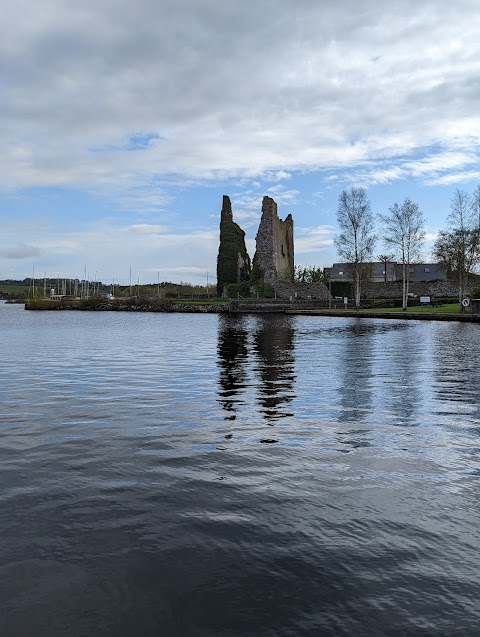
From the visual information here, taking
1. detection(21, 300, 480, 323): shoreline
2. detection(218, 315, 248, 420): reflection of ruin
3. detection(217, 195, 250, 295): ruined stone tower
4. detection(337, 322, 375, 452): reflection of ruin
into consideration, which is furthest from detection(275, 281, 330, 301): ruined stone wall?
detection(337, 322, 375, 452): reflection of ruin

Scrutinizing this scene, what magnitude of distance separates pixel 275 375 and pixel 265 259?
85.9 metres

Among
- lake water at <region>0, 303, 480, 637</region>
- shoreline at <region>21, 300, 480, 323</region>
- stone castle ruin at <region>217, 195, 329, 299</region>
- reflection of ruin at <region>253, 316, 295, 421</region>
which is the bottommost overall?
lake water at <region>0, 303, 480, 637</region>

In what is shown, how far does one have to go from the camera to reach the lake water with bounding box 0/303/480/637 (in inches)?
192

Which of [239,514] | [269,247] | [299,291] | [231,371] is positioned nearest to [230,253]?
[269,247]

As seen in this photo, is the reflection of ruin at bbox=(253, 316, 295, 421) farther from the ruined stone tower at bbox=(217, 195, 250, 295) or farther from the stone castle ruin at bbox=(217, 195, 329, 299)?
the ruined stone tower at bbox=(217, 195, 250, 295)

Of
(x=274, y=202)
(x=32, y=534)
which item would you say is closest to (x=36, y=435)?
(x=32, y=534)

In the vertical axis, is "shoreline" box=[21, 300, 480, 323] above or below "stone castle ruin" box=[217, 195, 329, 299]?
below

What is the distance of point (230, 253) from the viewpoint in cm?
11456

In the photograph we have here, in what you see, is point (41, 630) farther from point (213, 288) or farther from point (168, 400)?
point (213, 288)

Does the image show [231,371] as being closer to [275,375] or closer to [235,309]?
[275,375]

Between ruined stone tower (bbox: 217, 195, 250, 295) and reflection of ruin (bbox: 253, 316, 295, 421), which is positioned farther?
ruined stone tower (bbox: 217, 195, 250, 295)

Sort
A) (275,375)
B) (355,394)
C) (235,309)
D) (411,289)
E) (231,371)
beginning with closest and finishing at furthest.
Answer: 1. (355,394)
2. (275,375)
3. (231,371)
4. (235,309)
5. (411,289)

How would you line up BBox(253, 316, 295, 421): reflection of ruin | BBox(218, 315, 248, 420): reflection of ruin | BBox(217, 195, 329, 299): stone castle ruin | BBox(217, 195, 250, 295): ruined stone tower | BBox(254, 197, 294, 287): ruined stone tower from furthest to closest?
1. BBox(217, 195, 250, 295): ruined stone tower
2. BBox(217, 195, 329, 299): stone castle ruin
3. BBox(254, 197, 294, 287): ruined stone tower
4. BBox(218, 315, 248, 420): reflection of ruin
5. BBox(253, 316, 295, 421): reflection of ruin

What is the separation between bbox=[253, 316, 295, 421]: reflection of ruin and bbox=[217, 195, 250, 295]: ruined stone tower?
78.3 meters
